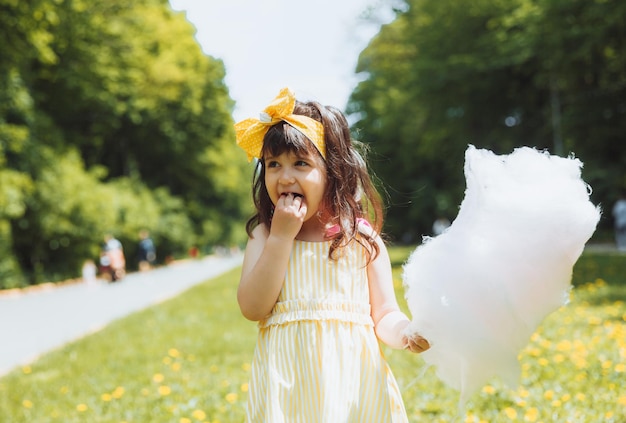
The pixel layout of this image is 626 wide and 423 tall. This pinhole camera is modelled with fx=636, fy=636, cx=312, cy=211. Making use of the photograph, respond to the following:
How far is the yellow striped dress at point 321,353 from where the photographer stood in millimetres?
1912

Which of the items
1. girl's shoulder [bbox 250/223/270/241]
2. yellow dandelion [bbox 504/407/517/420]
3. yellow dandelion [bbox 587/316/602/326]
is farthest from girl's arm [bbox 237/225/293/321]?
yellow dandelion [bbox 587/316/602/326]

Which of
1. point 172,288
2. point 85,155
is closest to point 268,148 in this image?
point 172,288

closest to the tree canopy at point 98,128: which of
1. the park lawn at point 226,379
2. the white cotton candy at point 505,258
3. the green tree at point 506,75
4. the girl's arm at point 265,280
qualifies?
the green tree at point 506,75

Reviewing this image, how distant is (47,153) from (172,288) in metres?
6.11

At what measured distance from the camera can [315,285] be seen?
6.62 feet

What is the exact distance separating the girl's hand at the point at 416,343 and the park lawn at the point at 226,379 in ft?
0.61

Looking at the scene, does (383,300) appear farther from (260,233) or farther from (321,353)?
(260,233)

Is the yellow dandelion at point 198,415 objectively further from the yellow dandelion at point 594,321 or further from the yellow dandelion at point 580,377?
the yellow dandelion at point 594,321

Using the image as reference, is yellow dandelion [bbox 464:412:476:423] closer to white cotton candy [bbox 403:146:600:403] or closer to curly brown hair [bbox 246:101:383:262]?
curly brown hair [bbox 246:101:383:262]

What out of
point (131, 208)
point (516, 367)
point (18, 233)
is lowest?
point (516, 367)

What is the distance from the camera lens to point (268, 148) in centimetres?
204

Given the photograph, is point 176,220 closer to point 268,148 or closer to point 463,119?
point 463,119

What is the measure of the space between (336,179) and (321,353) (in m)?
0.57

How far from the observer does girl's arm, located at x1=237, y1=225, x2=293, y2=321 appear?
1946 millimetres
